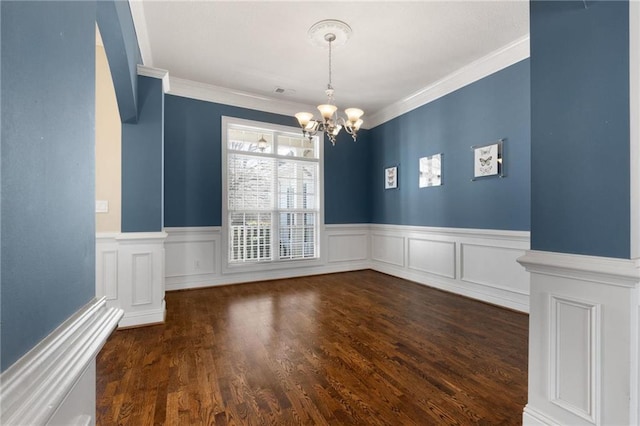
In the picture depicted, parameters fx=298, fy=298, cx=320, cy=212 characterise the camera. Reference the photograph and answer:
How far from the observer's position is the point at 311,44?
10.9ft

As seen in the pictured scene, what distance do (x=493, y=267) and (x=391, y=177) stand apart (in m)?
2.27

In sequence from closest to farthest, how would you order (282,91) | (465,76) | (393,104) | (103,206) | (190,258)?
(103,206) → (465,76) → (190,258) → (282,91) → (393,104)

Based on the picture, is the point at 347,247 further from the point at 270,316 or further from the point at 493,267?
the point at 270,316

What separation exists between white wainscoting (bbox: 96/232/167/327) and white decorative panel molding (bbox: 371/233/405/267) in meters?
3.60

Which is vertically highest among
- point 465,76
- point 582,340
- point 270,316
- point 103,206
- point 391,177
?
point 465,76

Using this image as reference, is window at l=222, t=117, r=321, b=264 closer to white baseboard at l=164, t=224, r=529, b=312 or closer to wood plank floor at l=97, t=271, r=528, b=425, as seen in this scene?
white baseboard at l=164, t=224, r=529, b=312

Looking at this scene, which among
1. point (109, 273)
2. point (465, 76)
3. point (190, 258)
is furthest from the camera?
point (190, 258)

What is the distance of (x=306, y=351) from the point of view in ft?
7.72

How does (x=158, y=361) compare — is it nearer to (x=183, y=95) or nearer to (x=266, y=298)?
(x=266, y=298)

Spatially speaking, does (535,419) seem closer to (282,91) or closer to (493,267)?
(493,267)

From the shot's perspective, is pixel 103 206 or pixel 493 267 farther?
pixel 493 267

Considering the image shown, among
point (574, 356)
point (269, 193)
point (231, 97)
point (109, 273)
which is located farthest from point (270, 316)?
point (231, 97)

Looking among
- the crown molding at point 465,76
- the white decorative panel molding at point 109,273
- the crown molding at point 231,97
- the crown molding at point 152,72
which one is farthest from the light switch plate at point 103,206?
the crown molding at point 465,76

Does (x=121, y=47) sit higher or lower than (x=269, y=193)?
higher
